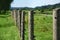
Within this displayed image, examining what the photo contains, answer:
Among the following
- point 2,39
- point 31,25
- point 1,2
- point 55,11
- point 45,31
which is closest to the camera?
point 55,11

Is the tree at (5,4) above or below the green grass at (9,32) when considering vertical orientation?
above

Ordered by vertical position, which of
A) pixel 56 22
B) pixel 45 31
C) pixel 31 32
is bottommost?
pixel 45 31

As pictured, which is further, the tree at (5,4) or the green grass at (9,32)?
the tree at (5,4)

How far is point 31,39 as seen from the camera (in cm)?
608

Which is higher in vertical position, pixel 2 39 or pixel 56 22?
pixel 56 22

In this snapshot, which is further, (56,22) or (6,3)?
(6,3)

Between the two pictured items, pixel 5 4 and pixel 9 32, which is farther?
pixel 5 4

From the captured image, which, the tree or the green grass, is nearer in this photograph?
the green grass

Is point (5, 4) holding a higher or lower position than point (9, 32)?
higher

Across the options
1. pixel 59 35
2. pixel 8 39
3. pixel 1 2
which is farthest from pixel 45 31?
pixel 1 2

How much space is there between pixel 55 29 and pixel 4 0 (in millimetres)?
A: 64692

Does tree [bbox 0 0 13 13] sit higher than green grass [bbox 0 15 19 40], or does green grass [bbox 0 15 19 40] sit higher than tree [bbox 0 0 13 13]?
tree [bbox 0 0 13 13]

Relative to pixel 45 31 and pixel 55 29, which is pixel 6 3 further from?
pixel 55 29

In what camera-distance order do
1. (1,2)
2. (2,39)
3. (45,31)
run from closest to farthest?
1. (2,39)
2. (45,31)
3. (1,2)
